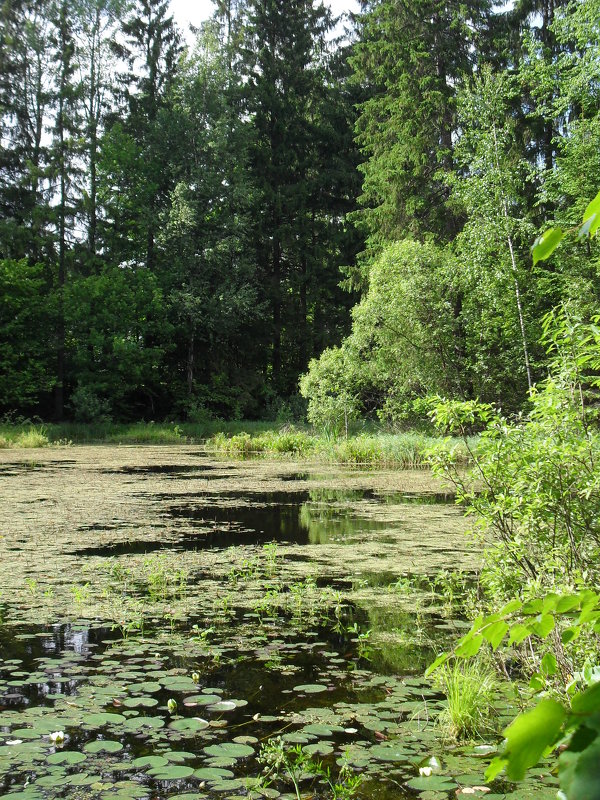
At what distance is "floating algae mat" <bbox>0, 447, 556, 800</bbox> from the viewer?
2664 mm

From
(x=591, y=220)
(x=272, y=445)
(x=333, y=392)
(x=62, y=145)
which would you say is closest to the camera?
(x=591, y=220)

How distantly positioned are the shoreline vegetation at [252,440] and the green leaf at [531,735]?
9795 mm

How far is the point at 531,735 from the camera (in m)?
0.54

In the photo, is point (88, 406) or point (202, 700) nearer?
point (202, 700)

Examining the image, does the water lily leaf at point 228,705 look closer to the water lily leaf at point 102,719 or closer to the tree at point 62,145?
the water lily leaf at point 102,719

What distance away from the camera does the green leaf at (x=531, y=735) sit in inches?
21.0

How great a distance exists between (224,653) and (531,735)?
12.0ft

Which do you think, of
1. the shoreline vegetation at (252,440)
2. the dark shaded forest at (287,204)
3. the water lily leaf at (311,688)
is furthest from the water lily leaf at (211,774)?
the dark shaded forest at (287,204)

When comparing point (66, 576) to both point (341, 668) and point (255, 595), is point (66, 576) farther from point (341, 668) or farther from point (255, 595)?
point (341, 668)

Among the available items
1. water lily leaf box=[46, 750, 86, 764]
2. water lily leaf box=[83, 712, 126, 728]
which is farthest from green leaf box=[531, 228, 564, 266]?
water lily leaf box=[83, 712, 126, 728]

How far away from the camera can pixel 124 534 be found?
7.28 m

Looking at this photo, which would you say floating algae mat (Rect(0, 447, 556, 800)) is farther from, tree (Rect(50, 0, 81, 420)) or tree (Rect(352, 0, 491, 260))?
tree (Rect(50, 0, 81, 420))

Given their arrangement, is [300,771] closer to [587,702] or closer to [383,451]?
[587,702]

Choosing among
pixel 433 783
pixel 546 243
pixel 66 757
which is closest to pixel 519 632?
pixel 546 243
